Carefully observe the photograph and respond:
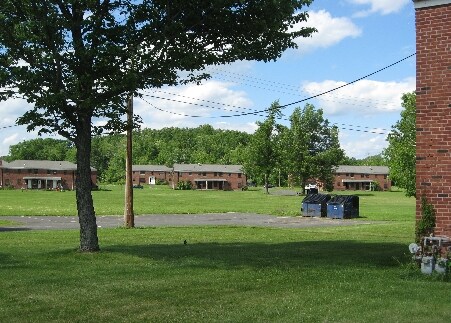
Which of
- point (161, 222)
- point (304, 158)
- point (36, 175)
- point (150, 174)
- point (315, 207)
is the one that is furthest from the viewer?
point (150, 174)

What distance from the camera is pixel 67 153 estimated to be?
7146 inches

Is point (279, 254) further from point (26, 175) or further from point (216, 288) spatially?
point (26, 175)

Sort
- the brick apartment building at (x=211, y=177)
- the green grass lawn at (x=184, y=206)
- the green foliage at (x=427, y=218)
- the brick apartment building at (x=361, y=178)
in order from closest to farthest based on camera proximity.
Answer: the green foliage at (x=427, y=218) → the green grass lawn at (x=184, y=206) → the brick apartment building at (x=211, y=177) → the brick apartment building at (x=361, y=178)

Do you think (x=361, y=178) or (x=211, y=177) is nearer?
(x=211, y=177)

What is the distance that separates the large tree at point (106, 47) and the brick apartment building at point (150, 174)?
134936 millimetres

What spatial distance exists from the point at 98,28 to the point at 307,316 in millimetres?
9393

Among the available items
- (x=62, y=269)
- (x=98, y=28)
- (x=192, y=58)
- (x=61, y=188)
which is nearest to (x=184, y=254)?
(x=62, y=269)

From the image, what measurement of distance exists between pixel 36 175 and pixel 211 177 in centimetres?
3973

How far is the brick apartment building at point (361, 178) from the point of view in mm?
142500

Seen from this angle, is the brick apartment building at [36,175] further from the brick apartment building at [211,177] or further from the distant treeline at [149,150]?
the distant treeline at [149,150]

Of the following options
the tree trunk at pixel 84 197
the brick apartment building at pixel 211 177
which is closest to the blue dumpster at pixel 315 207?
the tree trunk at pixel 84 197

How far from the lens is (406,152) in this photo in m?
41.3

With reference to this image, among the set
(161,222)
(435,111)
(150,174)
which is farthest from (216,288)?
(150,174)

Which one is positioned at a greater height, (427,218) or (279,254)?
(427,218)
